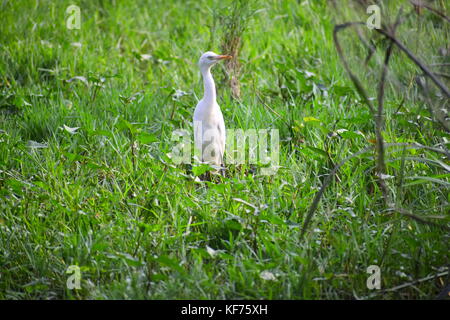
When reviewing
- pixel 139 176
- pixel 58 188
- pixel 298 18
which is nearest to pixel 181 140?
pixel 139 176

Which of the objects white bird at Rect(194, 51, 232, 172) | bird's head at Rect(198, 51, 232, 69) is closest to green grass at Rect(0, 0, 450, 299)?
white bird at Rect(194, 51, 232, 172)

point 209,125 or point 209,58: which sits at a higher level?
point 209,58

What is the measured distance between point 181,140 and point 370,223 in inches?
56.6

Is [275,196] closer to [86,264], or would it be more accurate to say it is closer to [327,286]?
[327,286]

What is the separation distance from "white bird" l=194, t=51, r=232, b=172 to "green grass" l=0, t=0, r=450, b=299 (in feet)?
0.58

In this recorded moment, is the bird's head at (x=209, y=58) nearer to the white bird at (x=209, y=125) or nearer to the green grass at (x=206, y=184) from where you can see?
the white bird at (x=209, y=125)

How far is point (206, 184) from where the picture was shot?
145 inches

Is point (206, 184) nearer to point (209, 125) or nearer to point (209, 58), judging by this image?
point (209, 125)

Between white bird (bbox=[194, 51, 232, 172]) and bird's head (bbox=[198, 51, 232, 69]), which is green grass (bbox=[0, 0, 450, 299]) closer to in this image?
white bird (bbox=[194, 51, 232, 172])

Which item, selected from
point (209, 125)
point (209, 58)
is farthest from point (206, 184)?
point (209, 58)

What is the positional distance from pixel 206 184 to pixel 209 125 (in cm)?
37

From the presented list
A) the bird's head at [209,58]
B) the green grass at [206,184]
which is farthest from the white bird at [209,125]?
the green grass at [206,184]

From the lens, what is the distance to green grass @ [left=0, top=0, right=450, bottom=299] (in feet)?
8.55

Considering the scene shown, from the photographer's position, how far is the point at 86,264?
2713 mm
